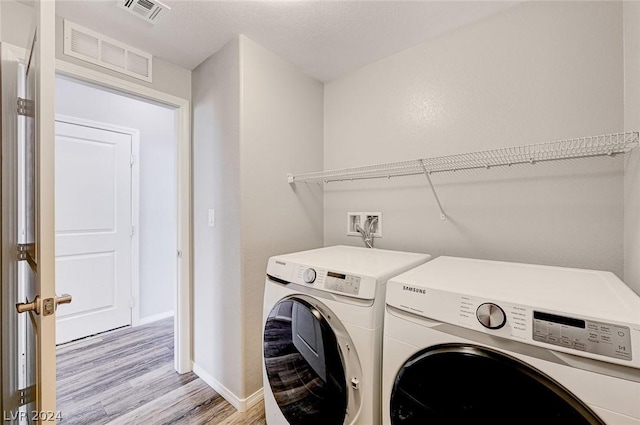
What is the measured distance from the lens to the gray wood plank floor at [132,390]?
1572 mm

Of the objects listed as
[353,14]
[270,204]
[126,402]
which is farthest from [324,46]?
[126,402]

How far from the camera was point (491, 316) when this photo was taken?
0.74 meters

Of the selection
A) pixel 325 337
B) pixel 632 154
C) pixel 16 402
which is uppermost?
pixel 632 154

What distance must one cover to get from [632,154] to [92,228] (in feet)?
12.2

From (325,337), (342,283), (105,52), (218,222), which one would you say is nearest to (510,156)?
(342,283)

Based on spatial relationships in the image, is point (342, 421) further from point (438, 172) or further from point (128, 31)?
point (128, 31)

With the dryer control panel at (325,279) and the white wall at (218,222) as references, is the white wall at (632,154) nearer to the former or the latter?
the dryer control panel at (325,279)

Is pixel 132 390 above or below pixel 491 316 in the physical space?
below

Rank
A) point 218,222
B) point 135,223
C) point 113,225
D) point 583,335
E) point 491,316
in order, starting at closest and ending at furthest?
1. point 583,335
2. point 491,316
3. point 218,222
4. point 113,225
5. point 135,223

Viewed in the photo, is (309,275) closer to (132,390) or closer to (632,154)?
(632,154)

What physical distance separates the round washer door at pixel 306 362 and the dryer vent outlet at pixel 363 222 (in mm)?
863

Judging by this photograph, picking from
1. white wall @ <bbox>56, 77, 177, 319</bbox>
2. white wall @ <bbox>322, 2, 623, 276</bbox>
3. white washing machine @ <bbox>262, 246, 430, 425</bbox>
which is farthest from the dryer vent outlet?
white wall @ <bbox>56, 77, 177, 319</bbox>

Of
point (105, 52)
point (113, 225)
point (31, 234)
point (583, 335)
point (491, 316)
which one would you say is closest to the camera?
point (583, 335)

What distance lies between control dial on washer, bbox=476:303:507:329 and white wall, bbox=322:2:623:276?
2.74 ft
